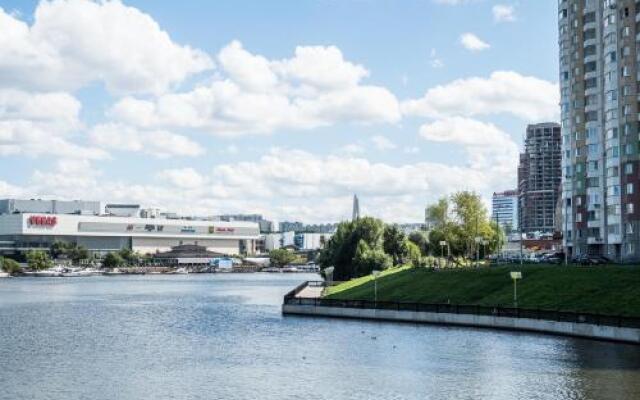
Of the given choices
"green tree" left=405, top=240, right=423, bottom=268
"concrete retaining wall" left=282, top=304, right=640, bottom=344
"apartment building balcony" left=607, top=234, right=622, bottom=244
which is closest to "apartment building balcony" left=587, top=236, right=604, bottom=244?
"apartment building balcony" left=607, top=234, right=622, bottom=244

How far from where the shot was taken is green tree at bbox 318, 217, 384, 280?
162 meters

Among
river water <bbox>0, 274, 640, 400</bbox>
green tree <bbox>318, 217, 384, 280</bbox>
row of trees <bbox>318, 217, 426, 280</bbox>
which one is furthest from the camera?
green tree <bbox>318, 217, 384, 280</bbox>

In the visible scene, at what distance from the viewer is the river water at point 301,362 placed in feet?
173

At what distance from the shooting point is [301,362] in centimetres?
6506

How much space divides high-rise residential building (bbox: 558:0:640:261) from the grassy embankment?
22751 millimetres

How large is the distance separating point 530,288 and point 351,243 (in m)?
73.6

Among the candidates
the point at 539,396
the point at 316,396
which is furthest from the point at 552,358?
the point at 316,396

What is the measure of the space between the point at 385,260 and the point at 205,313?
145 ft

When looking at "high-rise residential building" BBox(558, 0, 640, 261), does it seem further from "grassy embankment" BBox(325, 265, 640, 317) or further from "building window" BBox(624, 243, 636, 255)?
"grassy embankment" BBox(325, 265, 640, 317)

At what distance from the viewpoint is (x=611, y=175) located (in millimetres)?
123188

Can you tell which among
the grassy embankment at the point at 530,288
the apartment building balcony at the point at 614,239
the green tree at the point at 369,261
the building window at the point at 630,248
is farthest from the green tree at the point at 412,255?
the building window at the point at 630,248

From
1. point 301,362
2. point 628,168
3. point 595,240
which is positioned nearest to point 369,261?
point 595,240

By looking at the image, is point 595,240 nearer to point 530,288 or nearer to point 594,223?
point 594,223

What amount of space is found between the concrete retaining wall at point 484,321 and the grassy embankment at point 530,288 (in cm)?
462
